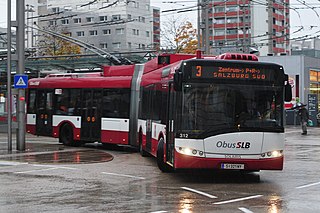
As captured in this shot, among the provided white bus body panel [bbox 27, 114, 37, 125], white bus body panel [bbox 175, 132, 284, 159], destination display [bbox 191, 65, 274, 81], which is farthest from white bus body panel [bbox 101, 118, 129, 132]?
destination display [bbox 191, 65, 274, 81]

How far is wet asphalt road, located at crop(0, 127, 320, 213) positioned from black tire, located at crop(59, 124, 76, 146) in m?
5.14

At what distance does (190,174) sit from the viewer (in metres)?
16.3

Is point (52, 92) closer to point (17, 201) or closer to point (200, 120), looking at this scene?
point (200, 120)

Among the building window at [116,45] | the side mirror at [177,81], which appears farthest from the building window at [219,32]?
the side mirror at [177,81]

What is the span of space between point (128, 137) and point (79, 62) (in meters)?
16.5

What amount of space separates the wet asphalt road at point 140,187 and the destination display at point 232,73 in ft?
7.84

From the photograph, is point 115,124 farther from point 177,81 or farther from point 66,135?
point 177,81

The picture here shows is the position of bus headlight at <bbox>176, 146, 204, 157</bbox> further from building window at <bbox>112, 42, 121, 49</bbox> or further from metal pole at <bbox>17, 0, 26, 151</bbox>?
building window at <bbox>112, 42, 121, 49</bbox>

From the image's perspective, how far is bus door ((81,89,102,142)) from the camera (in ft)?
80.7

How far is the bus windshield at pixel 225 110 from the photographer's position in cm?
1419

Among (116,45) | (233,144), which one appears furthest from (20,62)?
Answer: (116,45)

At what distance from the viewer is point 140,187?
45.0 feet

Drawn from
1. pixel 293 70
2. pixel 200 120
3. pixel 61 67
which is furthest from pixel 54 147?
pixel 293 70

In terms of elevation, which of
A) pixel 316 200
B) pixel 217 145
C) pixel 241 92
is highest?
pixel 241 92
